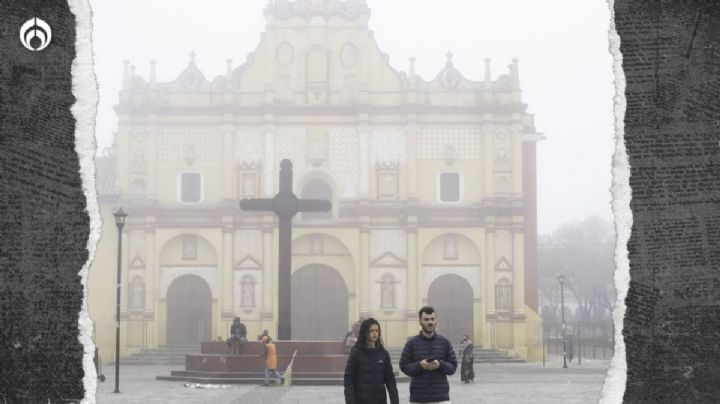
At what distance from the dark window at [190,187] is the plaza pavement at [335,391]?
11769mm

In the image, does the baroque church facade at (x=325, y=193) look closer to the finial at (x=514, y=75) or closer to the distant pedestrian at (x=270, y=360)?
the finial at (x=514, y=75)

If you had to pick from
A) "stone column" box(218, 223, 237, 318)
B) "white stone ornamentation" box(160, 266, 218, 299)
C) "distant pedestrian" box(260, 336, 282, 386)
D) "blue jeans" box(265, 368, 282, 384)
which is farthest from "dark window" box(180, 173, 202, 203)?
"blue jeans" box(265, 368, 282, 384)

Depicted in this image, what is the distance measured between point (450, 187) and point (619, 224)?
32.7 metres

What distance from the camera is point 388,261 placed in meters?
39.7

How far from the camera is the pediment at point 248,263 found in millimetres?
39594

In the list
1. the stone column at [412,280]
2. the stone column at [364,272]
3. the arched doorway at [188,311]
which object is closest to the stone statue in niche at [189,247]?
the arched doorway at [188,311]

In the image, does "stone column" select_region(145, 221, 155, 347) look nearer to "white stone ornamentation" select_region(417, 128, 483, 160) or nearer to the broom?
"white stone ornamentation" select_region(417, 128, 483, 160)

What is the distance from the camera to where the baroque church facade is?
39312 mm

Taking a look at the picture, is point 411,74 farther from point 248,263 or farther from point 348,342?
point 348,342

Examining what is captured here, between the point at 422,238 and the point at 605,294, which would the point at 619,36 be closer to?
the point at 422,238

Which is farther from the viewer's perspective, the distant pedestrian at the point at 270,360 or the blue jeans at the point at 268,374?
the blue jeans at the point at 268,374

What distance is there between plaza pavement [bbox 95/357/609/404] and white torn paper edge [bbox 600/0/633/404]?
900 centimetres

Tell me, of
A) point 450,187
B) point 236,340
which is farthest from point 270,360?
point 450,187

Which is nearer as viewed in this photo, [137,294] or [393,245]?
[137,294]
